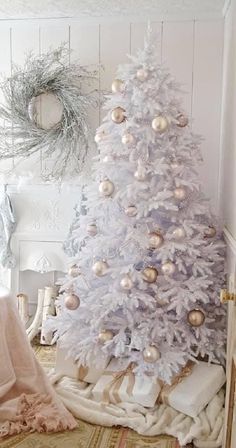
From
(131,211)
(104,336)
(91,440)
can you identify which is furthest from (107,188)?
(91,440)

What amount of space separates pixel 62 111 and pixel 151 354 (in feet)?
5.94

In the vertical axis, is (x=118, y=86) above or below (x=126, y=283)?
above

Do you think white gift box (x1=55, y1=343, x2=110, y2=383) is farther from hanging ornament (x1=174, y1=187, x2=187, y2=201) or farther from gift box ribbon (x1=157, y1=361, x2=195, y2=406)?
hanging ornament (x1=174, y1=187, x2=187, y2=201)

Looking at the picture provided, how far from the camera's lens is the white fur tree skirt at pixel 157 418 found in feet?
7.57

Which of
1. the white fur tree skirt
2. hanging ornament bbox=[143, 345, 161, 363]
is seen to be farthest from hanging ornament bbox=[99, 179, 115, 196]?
the white fur tree skirt

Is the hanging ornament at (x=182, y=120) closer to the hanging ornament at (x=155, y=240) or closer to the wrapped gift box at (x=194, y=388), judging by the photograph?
the hanging ornament at (x=155, y=240)

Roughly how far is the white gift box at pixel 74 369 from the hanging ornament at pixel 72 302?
10.5 inches

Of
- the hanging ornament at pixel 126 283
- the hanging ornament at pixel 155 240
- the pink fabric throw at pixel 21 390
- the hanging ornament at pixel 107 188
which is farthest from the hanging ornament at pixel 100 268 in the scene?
the pink fabric throw at pixel 21 390

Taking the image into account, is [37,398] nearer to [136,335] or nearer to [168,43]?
[136,335]

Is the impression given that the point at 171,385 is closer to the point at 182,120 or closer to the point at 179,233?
the point at 179,233

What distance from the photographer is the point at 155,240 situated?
2.69 metres

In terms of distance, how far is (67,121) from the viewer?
3504 mm

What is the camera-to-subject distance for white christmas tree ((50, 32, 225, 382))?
106 inches

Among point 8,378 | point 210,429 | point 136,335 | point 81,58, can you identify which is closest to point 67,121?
point 81,58
